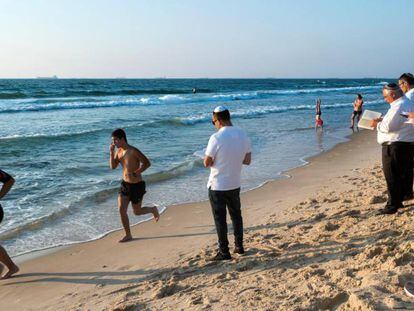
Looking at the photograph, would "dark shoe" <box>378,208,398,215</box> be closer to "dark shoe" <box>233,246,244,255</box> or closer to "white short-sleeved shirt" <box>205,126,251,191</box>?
"dark shoe" <box>233,246,244,255</box>

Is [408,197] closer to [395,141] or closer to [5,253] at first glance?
[395,141]

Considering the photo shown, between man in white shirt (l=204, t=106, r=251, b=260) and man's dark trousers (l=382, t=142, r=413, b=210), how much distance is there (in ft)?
5.85

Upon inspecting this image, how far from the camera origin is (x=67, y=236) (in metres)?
6.71

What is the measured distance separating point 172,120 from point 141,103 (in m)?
16.2

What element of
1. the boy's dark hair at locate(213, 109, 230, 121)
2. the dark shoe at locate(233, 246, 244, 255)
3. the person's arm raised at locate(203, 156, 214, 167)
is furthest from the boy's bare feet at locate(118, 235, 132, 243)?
the boy's dark hair at locate(213, 109, 230, 121)

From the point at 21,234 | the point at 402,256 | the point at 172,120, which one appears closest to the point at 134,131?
the point at 172,120

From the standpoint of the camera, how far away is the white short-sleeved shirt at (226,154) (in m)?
4.64

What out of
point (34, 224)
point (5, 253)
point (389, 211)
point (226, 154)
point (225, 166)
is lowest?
point (34, 224)

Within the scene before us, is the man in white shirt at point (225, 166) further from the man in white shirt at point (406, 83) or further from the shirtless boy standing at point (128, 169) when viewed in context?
the man in white shirt at point (406, 83)

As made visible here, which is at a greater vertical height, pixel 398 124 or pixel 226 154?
pixel 398 124

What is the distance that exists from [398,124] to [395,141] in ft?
0.80

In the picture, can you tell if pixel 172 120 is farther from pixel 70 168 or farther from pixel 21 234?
pixel 21 234

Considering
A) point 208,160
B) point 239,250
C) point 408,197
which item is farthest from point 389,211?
point 208,160

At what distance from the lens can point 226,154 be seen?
15.3 feet
